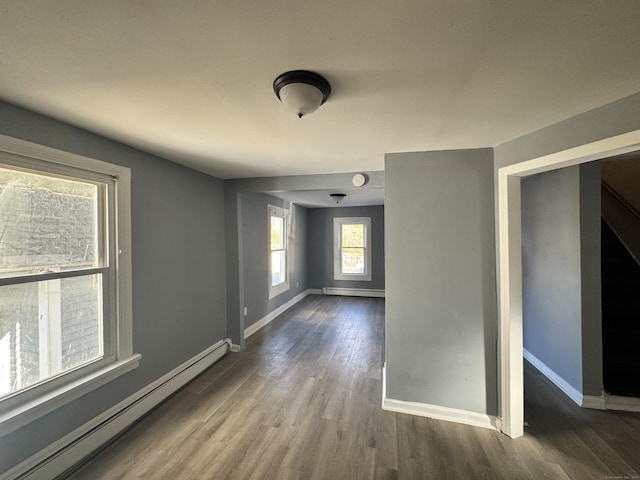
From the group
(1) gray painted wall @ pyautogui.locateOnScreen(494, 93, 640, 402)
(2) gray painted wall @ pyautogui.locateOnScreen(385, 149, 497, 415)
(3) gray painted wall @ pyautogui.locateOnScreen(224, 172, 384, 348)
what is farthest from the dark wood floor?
(3) gray painted wall @ pyautogui.locateOnScreen(224, 172, 384, 348)

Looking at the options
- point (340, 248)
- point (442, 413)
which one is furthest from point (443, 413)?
point (340, 248)

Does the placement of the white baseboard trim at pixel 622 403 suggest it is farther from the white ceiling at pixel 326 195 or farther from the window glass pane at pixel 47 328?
the window glass pane at pixel 47 328

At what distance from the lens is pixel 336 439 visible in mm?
1957

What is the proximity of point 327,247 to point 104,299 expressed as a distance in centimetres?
530

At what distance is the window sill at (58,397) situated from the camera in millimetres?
1410

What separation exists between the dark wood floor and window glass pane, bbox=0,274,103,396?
70cm

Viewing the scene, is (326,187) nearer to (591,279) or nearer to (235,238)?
(235,238)

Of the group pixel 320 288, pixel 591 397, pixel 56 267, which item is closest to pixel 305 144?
pixel 56 267

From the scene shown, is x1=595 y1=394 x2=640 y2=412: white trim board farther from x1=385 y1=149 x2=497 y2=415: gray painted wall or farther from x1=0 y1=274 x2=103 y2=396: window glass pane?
x1=0 y1=274 x2=103 y2=396: window glass pane

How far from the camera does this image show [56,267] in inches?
66.7

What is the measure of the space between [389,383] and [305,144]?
214 centimetres

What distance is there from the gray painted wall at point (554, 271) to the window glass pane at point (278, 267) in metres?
3.87

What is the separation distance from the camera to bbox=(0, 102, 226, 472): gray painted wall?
156 cm

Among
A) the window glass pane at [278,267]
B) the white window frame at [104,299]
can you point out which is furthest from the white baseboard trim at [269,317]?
the white window frame at [104,299]
